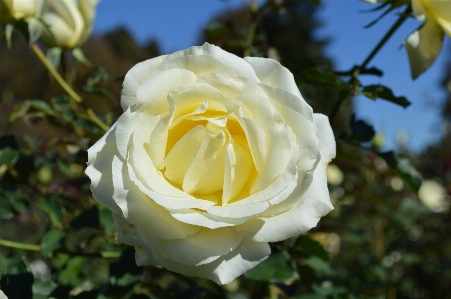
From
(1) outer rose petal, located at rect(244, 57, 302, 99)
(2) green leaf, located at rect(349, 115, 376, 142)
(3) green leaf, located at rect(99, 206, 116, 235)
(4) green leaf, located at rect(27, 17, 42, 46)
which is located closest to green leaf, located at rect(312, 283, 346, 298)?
(2) green leaf, located at rect(349, 115, 376, 142)

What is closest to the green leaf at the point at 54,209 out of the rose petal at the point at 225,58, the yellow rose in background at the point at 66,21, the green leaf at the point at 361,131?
the yellow rose in background at the point at 66,21

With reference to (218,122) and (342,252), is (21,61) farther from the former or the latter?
(218,122)

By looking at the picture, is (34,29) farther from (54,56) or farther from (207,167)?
(207,167)

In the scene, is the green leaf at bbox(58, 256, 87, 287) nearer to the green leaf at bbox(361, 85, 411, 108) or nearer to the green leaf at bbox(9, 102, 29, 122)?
the green leaf at bbox(9, 102, 29, 122)

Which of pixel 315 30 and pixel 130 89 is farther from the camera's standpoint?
pixel 315 30

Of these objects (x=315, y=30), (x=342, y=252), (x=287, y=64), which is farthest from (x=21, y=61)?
(x=287, y=64)

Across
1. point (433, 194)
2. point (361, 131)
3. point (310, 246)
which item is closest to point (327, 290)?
point (310, 246)
